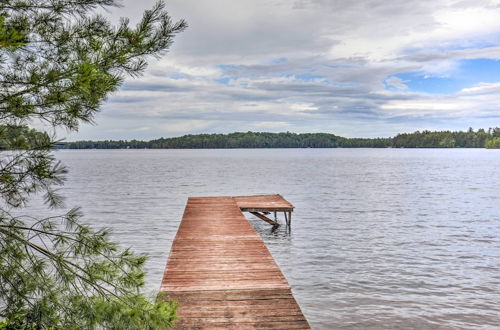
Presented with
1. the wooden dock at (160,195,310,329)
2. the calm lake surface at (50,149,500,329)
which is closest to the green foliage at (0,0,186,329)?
the calm lake surface at (50,149,500,329)

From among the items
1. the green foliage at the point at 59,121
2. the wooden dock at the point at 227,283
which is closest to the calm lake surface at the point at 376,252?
the green foliage at the point at 59,121

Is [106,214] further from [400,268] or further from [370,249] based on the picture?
[400,268]

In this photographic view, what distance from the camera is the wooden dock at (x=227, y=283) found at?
604 centimetres

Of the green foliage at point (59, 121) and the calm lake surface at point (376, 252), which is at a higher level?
the green foliage at point (59, 121)

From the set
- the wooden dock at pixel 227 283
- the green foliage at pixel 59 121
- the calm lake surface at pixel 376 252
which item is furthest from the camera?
the calm lake surface at pixel 376 252

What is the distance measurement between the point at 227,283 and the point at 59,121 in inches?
171

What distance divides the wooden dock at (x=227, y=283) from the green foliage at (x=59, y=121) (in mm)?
1398

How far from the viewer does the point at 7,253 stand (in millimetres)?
5098

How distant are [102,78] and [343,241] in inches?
567

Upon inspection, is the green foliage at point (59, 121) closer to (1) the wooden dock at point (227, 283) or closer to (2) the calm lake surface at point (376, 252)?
(2) the calm lake surface at point (376, 252)

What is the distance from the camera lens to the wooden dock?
6.04 meters

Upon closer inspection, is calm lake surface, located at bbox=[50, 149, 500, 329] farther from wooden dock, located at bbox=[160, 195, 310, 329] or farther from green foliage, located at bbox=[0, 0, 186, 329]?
wooden dock, located at bbox=[160, 195, 310, 329]

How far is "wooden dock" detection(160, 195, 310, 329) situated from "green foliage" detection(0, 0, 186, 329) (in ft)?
4.59

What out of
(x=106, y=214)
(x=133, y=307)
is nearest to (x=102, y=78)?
(x=133, y=307)
